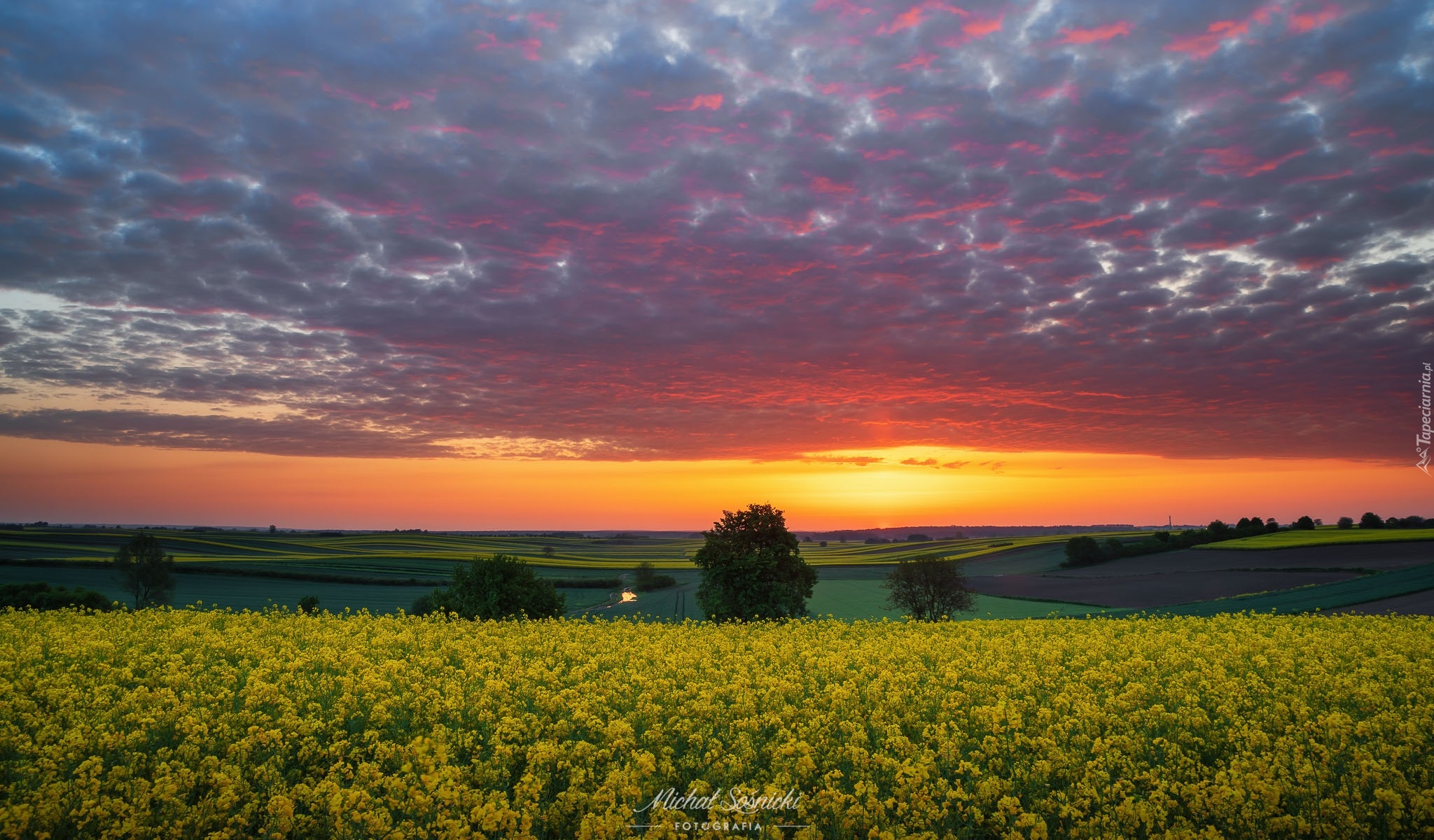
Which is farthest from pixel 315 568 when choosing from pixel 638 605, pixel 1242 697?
pixel 1242 697

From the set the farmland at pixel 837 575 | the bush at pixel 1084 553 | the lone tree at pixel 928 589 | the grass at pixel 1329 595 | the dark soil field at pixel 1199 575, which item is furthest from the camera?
the bush at pixel 1084 553

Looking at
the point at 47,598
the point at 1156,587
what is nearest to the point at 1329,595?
the point at 1156,587

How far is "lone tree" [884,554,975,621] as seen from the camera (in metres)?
66.8

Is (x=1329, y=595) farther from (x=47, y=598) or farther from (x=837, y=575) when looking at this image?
(x=47, y=598)

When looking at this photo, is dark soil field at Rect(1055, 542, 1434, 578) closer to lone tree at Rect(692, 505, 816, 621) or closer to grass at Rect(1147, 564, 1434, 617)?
grass at Rect(1147, 564, 1434, 617)

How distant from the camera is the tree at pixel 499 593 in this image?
44.9m

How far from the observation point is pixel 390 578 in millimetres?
96250

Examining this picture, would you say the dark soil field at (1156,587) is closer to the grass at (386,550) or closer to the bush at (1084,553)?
the bush at (1084,553)

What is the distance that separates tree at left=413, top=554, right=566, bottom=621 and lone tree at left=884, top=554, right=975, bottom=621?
34.4 m

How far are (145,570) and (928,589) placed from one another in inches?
3148

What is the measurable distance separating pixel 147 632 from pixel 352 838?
14.1m

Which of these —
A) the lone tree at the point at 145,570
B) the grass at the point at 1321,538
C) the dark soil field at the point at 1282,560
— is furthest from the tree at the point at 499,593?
the grass at the point at 1321,538

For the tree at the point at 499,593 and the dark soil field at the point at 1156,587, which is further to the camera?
the dark soil field at the point at 1156,587

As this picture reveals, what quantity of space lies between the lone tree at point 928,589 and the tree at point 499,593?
3437 cm
